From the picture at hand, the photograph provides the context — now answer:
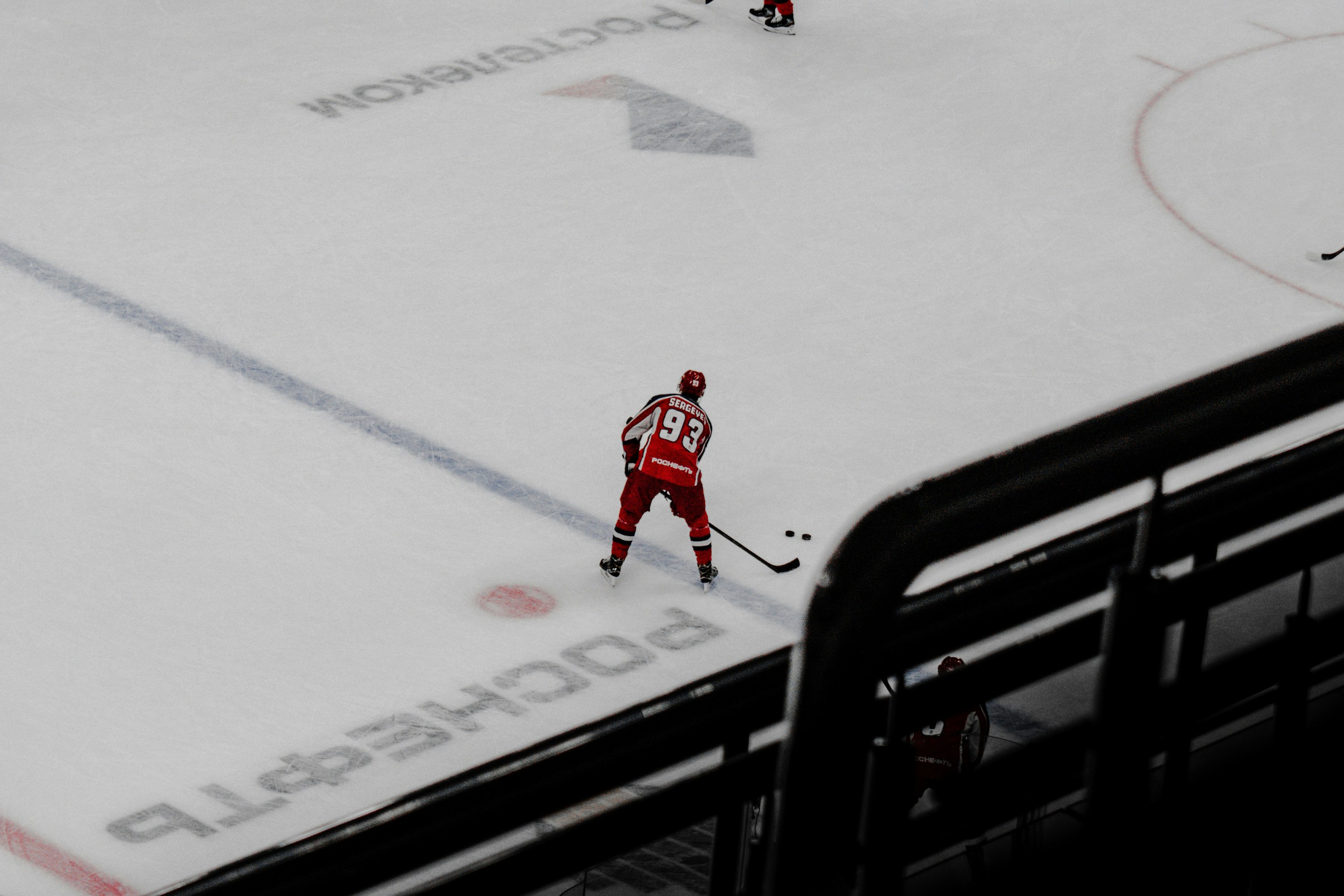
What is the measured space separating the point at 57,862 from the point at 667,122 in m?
6.35

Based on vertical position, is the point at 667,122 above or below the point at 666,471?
above

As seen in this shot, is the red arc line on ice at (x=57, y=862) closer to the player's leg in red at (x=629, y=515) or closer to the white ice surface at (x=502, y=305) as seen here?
the white ice surface at (x=502, y=305)

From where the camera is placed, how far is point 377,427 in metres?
7.77

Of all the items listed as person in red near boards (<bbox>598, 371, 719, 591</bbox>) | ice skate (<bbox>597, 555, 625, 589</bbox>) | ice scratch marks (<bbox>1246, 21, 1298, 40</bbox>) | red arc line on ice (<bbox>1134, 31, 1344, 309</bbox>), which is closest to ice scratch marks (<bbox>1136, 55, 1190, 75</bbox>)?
red arc line on ice (<bbox>1134, 31, 1344, 309</bbox>)

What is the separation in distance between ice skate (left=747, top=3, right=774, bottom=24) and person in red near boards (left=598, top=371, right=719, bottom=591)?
18.6ft

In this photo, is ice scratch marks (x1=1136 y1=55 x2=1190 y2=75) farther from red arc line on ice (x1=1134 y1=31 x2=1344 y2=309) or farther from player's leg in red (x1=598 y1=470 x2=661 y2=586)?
player's leg in red (x1=598 y1=470 x2=661 y2=586)

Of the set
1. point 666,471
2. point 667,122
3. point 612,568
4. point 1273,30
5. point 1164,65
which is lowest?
point 612,568

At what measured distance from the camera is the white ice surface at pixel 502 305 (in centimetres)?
626

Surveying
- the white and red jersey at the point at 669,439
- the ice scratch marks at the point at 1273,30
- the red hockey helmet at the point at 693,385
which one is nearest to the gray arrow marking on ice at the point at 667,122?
the ice scratch marks at the point at 1273,30

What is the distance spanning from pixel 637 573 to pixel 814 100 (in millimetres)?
4947

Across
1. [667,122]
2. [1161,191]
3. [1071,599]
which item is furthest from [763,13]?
[1071,599]

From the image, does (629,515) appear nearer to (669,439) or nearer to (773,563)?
(669,439)

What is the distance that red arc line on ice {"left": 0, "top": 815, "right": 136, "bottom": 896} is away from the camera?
5211 mm

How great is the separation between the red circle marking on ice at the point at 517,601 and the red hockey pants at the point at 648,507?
0.30 meters
